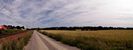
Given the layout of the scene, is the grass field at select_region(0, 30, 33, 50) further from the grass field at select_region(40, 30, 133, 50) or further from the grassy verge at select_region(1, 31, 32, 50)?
the grass field at select_region(40, 30, 133, 50)

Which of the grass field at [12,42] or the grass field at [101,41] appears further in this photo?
the grass field at [101,41]

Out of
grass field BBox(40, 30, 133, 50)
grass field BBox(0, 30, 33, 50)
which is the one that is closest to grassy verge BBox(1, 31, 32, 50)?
grass field BBox(0, 30, 33, 50)

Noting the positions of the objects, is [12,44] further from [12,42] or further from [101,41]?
[101,41]

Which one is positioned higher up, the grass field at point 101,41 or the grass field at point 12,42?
the grass field at point 12,42

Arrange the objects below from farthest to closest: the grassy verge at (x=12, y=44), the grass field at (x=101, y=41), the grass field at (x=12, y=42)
Result: the grass field at (x=101, y=41) → the grassy verge at (x=12, y=44) → the grass field at (x=12, y=42)

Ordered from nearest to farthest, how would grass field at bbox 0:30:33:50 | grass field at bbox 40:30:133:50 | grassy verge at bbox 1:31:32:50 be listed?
grass field at bbox 0:30:33:50 < grassy verge at bbox 1:31:32:50 < grass field at bbox 40:30:133:50

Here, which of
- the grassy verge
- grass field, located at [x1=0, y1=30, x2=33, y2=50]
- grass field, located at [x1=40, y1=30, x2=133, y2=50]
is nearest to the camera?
grass field, located at [x1=0, y1=30, x2=33, y2=50]

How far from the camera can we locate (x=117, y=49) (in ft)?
62.3

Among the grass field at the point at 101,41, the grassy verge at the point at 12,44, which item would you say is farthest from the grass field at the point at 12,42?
the grass field at the point at 101,41

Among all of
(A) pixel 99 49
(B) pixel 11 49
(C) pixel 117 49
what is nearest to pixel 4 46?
(B) pixel 11 49

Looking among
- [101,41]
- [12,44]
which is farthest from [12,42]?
[101,41]

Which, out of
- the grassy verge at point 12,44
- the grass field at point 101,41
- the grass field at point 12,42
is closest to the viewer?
the grass field at point 12,42

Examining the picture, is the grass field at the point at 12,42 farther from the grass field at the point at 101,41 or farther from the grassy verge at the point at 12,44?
the grass field at the point at 101,41

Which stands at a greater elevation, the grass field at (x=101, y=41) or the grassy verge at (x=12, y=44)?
the grassy verge at (x=12, y=44)
